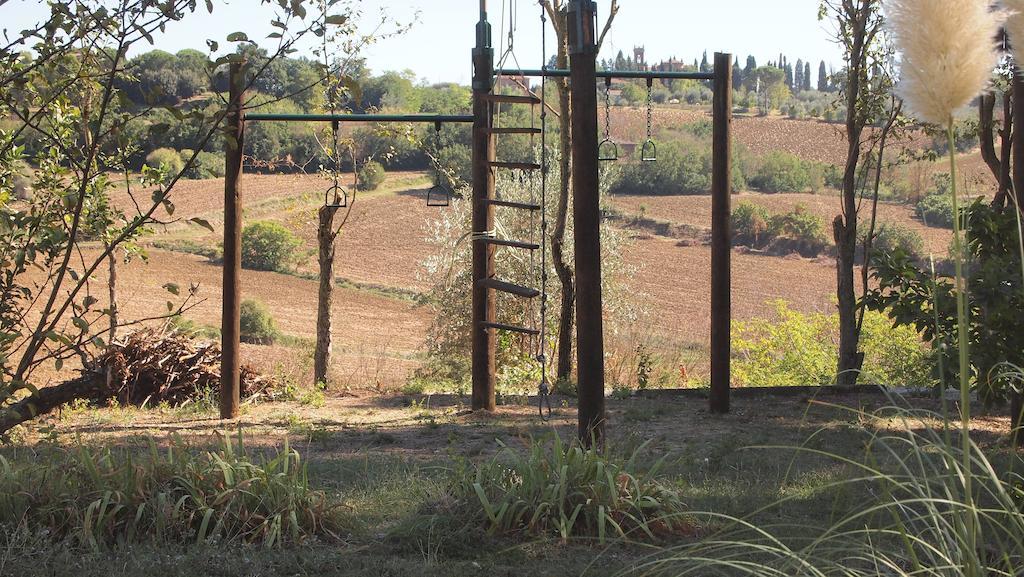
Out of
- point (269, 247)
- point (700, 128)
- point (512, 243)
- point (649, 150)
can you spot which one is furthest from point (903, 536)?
point (700, 128)

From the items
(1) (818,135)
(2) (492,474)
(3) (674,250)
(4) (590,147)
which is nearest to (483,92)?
(4) (590,147)

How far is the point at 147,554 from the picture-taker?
3256 mm

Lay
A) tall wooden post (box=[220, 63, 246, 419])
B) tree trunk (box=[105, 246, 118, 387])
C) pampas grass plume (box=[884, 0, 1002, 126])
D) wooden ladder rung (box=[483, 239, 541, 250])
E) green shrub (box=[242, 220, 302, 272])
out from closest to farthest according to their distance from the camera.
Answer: pampas grass plume (box=[884, 0, 1002, 126])
tree trunk (box=[105, 246, 118, 387])
wooden ladder rung (box=[483, 239, 541, 250])
tall wooden post (box=[220, 63, 246, 419])
green shrub (box=[242, 220, 302, 272])

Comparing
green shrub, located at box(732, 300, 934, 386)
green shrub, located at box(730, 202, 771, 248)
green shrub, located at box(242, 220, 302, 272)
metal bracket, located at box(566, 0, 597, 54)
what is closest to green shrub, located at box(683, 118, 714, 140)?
green shrub, located at box(730, 202, 771, 248)

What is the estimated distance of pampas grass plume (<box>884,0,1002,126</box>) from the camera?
1985mm

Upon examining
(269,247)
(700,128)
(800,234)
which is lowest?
(269,247)

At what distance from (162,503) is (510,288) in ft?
10.6

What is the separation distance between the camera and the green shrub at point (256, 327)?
16719mm

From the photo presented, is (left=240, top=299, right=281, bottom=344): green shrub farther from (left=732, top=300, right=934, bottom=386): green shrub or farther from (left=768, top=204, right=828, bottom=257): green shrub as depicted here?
(left=768, top=204, right=828, bottom=257): green shrub

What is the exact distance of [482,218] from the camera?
269 inches

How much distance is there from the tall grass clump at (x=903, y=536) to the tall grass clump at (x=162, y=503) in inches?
51.4

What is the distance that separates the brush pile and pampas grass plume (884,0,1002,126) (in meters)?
6.31

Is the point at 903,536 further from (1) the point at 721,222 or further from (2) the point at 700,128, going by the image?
(2) the point at 700,128

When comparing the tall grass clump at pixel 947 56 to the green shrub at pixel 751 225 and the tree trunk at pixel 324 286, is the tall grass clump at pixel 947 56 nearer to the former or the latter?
the tree trunk at pixel 324 286
